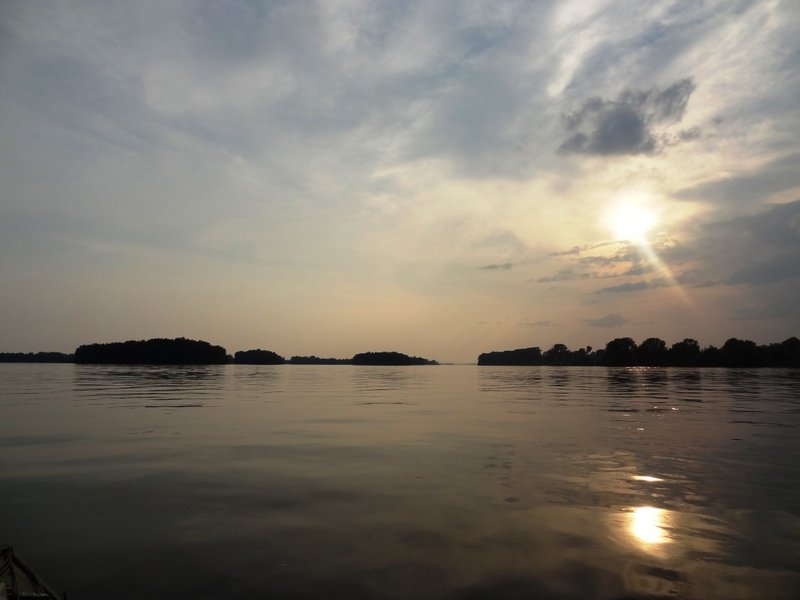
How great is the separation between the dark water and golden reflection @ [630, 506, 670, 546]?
0.15 feet

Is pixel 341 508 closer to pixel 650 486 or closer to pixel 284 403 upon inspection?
pixel 650 486

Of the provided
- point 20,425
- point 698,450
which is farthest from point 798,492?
point 20,425

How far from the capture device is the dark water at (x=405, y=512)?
7.95 m

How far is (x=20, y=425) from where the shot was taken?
2539 cm

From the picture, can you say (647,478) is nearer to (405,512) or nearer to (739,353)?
(405,512)

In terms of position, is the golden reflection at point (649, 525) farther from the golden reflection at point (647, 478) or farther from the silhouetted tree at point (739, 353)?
the silhouetted tree at point (739, 353)

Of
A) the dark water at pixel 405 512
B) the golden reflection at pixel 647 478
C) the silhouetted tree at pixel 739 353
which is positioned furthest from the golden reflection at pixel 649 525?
the silhouetted tree at pixel 739 353

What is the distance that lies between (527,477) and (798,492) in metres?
6.69

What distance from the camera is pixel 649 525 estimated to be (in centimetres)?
1044

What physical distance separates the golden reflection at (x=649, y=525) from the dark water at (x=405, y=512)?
47mm

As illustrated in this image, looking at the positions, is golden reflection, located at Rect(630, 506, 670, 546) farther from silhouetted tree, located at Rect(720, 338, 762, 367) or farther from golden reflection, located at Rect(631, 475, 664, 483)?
silhouetted tree, located at Rect(720, 338, 762, 367)

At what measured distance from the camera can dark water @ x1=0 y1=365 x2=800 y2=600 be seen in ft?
26.1

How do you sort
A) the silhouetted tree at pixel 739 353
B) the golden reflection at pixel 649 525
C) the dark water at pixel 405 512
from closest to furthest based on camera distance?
the dark water at pixel 405 512 < the golden reflection at pixel 649 525 < the silhouetted tree at pixel 739 353

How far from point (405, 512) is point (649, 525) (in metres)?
5.07
